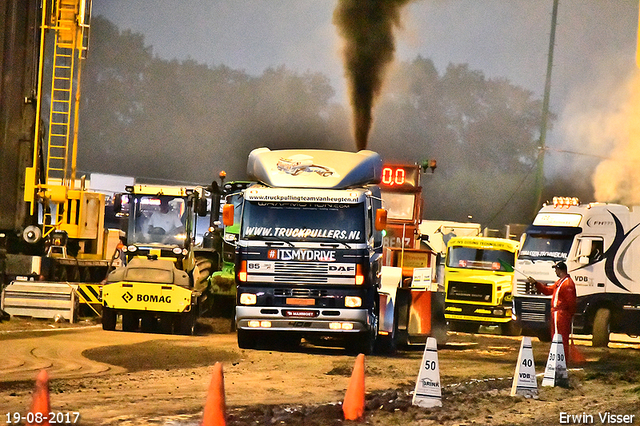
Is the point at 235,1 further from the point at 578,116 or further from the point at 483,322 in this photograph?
the point at 483,322

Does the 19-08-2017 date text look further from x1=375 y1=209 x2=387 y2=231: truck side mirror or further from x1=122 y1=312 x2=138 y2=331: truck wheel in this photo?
x1=122 y1=312 x2=138 y2=331: truck wheel

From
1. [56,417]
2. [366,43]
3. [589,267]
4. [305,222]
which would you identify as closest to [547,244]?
[589,267]

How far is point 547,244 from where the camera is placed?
2628 centimetres

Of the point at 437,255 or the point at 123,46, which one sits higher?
the point at 123,46

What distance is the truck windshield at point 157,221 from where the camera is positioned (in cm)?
2227

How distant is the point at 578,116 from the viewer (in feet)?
185

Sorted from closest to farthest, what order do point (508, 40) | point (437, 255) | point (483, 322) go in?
point (437, 255) → point (483, 322) → point (508, 40)

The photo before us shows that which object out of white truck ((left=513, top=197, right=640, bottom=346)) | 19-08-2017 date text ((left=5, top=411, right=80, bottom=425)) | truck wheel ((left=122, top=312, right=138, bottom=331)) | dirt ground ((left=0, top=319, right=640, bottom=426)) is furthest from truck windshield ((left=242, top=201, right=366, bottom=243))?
white truck ((left=513, top=197, right=640, bottom=346))

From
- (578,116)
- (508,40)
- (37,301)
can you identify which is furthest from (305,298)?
(508,40)

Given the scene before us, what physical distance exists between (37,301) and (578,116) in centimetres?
4009

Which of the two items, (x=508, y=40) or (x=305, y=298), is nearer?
(x=305, y=298)

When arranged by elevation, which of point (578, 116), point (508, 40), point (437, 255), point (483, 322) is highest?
point (508, 40)

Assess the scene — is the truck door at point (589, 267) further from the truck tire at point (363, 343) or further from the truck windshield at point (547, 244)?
the truck tire at point (363, 343)

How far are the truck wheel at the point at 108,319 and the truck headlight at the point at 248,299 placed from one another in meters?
4.38
